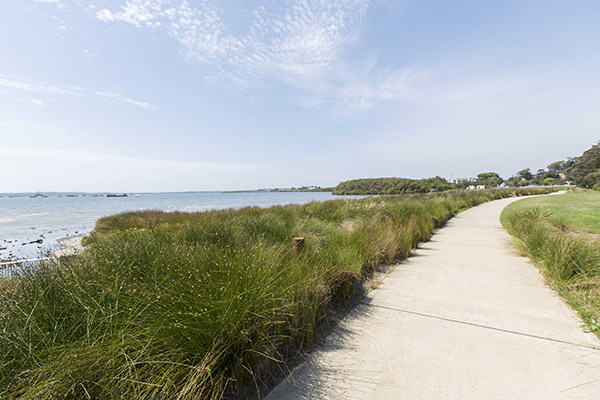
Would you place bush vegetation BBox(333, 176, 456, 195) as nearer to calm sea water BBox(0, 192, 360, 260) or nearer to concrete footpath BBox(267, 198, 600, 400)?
calm sea water BBox(0, 192, 360, 260)

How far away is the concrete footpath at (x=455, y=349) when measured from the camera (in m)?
2.02

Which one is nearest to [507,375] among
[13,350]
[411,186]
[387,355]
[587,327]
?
[387,355]

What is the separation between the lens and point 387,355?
2465mm

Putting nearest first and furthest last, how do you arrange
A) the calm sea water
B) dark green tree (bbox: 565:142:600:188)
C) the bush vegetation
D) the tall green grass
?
→ the tall green grass → the calm sea water → the bush vegetation → dark green tree (bbox: 565:142:600:188)

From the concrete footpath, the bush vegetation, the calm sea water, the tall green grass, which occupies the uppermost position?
the bush vegetation

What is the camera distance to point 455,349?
2541 millimetres

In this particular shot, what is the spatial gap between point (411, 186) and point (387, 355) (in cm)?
4708

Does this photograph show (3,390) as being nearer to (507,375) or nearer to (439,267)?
(507,375)

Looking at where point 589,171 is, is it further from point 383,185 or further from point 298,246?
point 298,246

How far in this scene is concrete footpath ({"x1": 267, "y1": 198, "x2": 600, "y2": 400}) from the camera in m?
2.02

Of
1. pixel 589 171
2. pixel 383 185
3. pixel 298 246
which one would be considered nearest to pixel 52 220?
pixel 298 246

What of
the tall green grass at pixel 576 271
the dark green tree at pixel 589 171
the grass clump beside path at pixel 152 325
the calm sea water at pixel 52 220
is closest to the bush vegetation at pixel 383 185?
the calm sea water at pixel 52 220

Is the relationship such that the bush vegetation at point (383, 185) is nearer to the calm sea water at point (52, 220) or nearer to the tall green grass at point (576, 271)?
the calm sea water at point (52, 220)

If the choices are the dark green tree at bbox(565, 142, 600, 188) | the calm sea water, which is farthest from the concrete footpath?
the dark green tree at bbox(565, 142, 600, 188)
